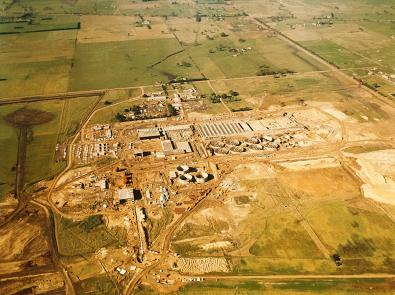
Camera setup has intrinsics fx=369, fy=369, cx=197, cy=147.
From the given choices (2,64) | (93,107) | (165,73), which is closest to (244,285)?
(93,107)

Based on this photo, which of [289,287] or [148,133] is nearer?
[289,287]

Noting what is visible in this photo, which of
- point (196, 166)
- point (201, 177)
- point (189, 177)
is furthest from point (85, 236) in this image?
point (196, 166)

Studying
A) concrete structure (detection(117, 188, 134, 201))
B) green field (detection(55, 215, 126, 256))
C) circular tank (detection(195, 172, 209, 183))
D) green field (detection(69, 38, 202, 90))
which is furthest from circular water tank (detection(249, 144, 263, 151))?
green field (detection(69, 38, 202, 90))

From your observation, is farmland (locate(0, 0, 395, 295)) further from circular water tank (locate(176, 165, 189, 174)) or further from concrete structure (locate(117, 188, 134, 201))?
circular water tank (locate(176, 165, 189, 174))

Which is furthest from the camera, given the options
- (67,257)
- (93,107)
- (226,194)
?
(93,107)

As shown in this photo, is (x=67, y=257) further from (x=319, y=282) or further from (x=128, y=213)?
(x=319, y=282)

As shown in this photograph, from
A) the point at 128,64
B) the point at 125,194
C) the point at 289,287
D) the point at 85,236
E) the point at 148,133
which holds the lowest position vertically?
the point at 289,287

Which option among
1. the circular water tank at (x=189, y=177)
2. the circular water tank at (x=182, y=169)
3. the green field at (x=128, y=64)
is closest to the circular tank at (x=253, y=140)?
the circular water tank at (x=182, y=169)

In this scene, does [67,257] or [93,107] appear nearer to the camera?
[67,257]

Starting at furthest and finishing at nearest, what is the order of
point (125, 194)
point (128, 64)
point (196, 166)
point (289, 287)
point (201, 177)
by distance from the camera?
1. point (128, 64)
2. point (196, 166)
3. point (201, 177)
4. point (125, 194)
5. point (289, 287)

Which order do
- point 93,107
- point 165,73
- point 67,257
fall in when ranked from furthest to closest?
point 165,73 → point 93,107 → point 67,257

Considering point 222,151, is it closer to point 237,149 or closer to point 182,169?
point 237,149
